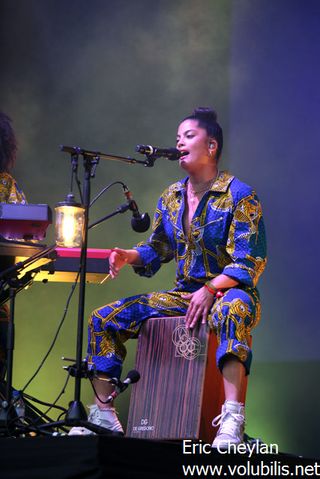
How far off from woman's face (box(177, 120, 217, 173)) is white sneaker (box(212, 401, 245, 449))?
109 centimetres

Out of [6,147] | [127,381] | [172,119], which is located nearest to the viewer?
[127,381]

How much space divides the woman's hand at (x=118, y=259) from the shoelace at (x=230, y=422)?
2.59 feet

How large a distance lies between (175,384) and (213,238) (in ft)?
2.08

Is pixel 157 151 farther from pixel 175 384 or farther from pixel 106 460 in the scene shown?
pixel 106 460

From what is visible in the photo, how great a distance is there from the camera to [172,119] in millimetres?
5086

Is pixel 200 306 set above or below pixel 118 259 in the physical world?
below

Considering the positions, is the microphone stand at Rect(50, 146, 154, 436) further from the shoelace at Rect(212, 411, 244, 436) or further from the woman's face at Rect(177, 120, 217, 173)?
the woman's face at Rect(177, 120, 217, 173)

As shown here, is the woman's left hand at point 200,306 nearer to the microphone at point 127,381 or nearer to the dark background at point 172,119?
the microphone at point 127,381

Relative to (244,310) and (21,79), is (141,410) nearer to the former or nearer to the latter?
(244,310)

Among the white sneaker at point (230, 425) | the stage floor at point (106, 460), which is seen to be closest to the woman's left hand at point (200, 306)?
the white sneaker at point (230, 425)

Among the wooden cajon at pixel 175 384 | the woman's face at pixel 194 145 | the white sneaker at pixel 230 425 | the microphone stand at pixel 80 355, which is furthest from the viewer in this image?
the woman's face at pixel 194 145

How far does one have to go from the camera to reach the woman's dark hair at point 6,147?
15.0ft

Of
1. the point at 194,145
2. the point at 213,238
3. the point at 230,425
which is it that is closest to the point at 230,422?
the point at 230,425

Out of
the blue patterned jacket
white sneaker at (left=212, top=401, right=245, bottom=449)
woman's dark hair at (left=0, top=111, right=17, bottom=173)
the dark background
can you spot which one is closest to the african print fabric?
the blue patterned jacket
